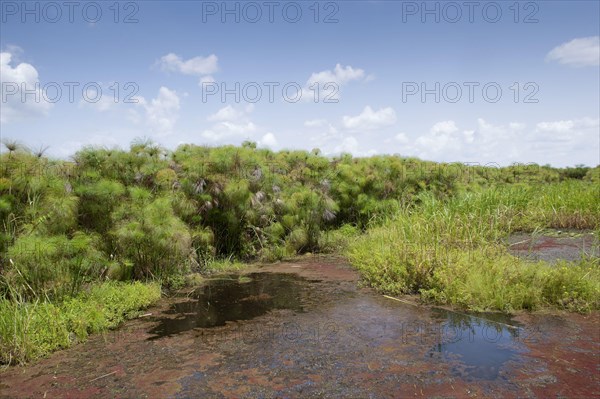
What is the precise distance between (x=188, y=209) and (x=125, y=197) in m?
1.32

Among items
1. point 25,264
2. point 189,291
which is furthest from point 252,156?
point 25,264

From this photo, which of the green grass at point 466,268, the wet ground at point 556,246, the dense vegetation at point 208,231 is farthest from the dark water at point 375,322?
the wet ground at point 556,246

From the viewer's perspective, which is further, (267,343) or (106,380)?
(267,343)

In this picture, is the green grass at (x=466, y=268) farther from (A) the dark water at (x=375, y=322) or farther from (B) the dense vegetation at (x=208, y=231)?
(A) the dark water at (x=375, y=322)

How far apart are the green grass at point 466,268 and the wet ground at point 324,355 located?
35 cm

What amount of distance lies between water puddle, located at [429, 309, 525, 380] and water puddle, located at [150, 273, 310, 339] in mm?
2117

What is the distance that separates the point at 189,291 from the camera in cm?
778

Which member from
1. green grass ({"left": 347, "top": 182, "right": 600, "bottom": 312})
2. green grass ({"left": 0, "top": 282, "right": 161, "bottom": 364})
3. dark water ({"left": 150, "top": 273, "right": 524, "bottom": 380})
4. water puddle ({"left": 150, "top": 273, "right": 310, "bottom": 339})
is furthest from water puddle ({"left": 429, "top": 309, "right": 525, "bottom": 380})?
green grass ({"left": 0, "top": 282, "right": 161, "bottom": 364})

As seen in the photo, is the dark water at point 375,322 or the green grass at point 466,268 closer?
the dark water at point 375,322

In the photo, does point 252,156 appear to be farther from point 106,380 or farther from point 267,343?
point 106,380

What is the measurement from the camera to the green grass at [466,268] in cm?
654

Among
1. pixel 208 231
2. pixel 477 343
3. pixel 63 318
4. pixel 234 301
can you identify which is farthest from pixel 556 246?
pixel 63 318

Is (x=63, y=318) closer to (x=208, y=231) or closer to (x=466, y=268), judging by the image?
(x=208, y=231)

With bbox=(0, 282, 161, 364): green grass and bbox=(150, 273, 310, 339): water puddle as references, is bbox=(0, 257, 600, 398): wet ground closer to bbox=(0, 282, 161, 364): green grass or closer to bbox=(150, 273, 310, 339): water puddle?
bbox=(150, 273, 310, 339): water puddle
